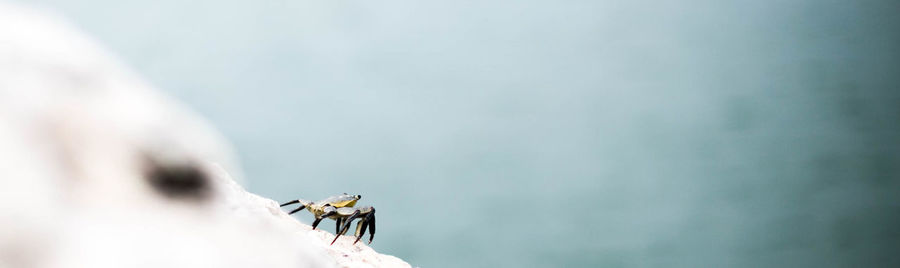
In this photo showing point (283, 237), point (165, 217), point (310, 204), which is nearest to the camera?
point (165, 217)

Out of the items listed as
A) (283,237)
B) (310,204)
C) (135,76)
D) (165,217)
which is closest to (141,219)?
(165,217)

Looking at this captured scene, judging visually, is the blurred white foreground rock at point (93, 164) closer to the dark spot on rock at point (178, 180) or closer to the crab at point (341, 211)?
the dark spot on rock at point (178, 180)

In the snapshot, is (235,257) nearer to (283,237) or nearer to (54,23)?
(283,237)

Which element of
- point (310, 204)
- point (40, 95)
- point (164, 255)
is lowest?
point (164, 255)

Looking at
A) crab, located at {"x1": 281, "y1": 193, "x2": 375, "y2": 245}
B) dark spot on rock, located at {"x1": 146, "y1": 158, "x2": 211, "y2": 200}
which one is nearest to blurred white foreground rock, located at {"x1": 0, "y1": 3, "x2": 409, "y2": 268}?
dark spot on rock, located at {"x1": 146, "y1": 158, "x2": 211, "y2": 200}

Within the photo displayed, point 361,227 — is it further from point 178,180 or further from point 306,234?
point 178,180

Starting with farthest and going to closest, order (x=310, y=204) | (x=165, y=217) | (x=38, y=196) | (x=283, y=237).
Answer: (x=310, y=204) < (x=283, y=237) < (x=165, y=217) < (x=38, y=196)

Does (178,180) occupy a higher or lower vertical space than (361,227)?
lower

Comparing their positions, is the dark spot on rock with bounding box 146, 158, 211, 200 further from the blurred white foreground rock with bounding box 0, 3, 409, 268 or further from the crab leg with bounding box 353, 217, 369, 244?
the crab leg with bounding box 353, 217, 369, 244

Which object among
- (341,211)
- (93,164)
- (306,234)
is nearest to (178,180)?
(93,164)
